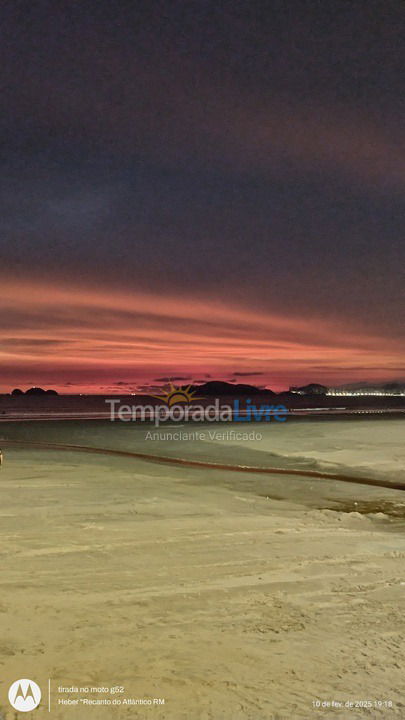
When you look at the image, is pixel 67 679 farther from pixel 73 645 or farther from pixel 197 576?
pixel 197 576

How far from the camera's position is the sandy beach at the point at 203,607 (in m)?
4.27

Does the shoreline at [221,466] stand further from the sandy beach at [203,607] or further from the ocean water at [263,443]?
the sandy beach at [203,607]

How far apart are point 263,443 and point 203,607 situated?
18.6 m

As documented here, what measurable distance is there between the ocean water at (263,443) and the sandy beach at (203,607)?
7676mm

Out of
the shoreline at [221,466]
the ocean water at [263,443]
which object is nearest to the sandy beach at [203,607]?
the shoreline at [221,466]

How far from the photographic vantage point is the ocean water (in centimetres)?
1819

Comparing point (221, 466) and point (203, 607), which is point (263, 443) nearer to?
point (221, 466)

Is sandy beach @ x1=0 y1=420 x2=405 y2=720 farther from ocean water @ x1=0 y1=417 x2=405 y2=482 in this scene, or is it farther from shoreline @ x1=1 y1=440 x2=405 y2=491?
ocean water @ x1=0 y1=417 x2=405 y2=482

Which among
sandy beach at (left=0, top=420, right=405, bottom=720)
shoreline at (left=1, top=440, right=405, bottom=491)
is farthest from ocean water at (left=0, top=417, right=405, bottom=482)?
sandy beach at (left=0, top=420, right=405, bottom=720)

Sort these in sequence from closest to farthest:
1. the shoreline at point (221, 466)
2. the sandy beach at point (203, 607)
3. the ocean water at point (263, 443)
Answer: the sandy beach at point (203, 607), the shoreline at point (221, 466), the ocean water at point (263, 443)

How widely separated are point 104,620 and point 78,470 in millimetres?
10037

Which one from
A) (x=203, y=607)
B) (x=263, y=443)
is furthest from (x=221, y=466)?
(x=203, y=607)

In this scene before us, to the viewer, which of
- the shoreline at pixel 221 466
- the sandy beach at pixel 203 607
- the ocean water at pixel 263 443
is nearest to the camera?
the sandy beach at pixel 203 607

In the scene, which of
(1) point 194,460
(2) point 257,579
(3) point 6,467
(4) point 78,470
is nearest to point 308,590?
(2) point 257,579
